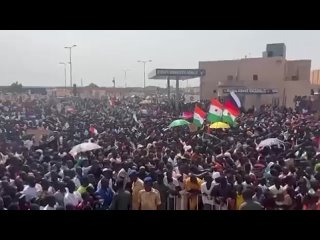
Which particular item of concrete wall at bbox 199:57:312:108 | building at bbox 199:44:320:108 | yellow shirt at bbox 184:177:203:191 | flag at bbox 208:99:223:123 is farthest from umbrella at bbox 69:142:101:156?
concrete wall at bbox 199:57:312:108

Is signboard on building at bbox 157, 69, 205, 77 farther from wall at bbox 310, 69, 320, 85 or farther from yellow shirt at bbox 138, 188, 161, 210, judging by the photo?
yellow shirt at bbox 138, 188, 161, 210

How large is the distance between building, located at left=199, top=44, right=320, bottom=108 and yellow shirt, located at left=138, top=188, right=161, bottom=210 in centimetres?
2664

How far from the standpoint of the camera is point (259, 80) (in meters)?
36.2

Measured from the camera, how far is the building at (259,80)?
1345 inches

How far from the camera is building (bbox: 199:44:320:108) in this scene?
3416 centimetres

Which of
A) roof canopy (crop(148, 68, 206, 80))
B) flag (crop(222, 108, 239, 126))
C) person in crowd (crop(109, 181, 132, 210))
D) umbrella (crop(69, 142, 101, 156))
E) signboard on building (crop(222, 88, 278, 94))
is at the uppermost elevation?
roof canopy (crop(148, 68, 206, 80))

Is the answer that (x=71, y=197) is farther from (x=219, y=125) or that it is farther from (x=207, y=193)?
(x=219, y=125)

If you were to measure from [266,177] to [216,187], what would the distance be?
3.75 ft

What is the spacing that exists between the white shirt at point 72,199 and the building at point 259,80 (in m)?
27.0

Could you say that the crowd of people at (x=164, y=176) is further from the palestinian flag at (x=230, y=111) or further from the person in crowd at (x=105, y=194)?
the palestinian flag at (x=230, y=111)
